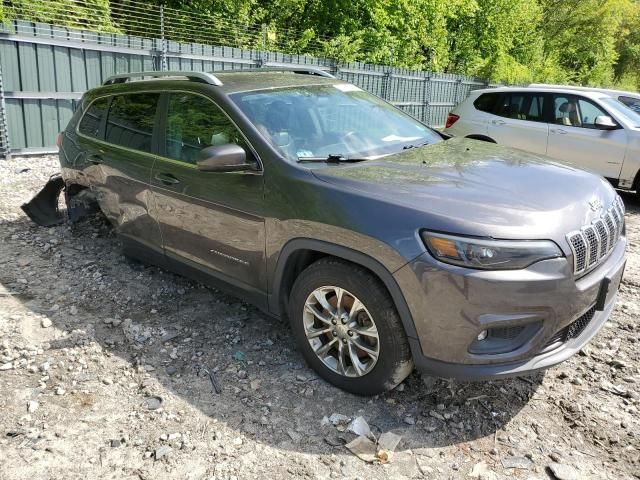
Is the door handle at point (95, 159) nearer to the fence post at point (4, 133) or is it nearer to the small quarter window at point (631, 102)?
the fence post at point (4, 133)

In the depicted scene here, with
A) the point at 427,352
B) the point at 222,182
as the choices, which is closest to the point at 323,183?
the point at 222,182

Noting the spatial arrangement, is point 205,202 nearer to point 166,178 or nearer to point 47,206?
point 166,178

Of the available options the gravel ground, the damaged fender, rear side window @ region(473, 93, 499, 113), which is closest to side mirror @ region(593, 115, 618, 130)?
rear side window @ region(473, 93, 499, 113)

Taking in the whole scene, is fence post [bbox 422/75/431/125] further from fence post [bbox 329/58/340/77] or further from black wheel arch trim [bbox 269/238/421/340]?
black wheel arch trim [bbox 269/238/421/340]

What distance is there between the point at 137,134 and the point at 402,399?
282cm

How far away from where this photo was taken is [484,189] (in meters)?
2.81

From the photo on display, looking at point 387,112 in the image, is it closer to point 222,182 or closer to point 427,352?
point 222,182

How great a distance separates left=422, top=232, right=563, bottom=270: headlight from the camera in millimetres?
2457

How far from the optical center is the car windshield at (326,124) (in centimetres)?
339

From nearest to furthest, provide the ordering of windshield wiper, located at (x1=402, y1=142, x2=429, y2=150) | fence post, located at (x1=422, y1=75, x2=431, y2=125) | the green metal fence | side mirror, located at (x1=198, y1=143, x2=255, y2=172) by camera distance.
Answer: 1. side mirror, located at (x1=198, y1=143, x2=255, y2=172)
2. windshield wiper, located at (x1=402, y1=142, x2=429, y2=150)
3. the green metal fence
4. fence post, located at (x1=422, y1=75, x2=431, y2=125)

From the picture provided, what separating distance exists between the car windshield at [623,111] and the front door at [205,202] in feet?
21.7

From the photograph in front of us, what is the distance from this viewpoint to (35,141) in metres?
9.09

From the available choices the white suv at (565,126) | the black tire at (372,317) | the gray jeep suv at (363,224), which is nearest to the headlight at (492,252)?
the gray jeep suv at (363,224)

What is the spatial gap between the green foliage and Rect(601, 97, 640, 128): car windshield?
25.8ft
